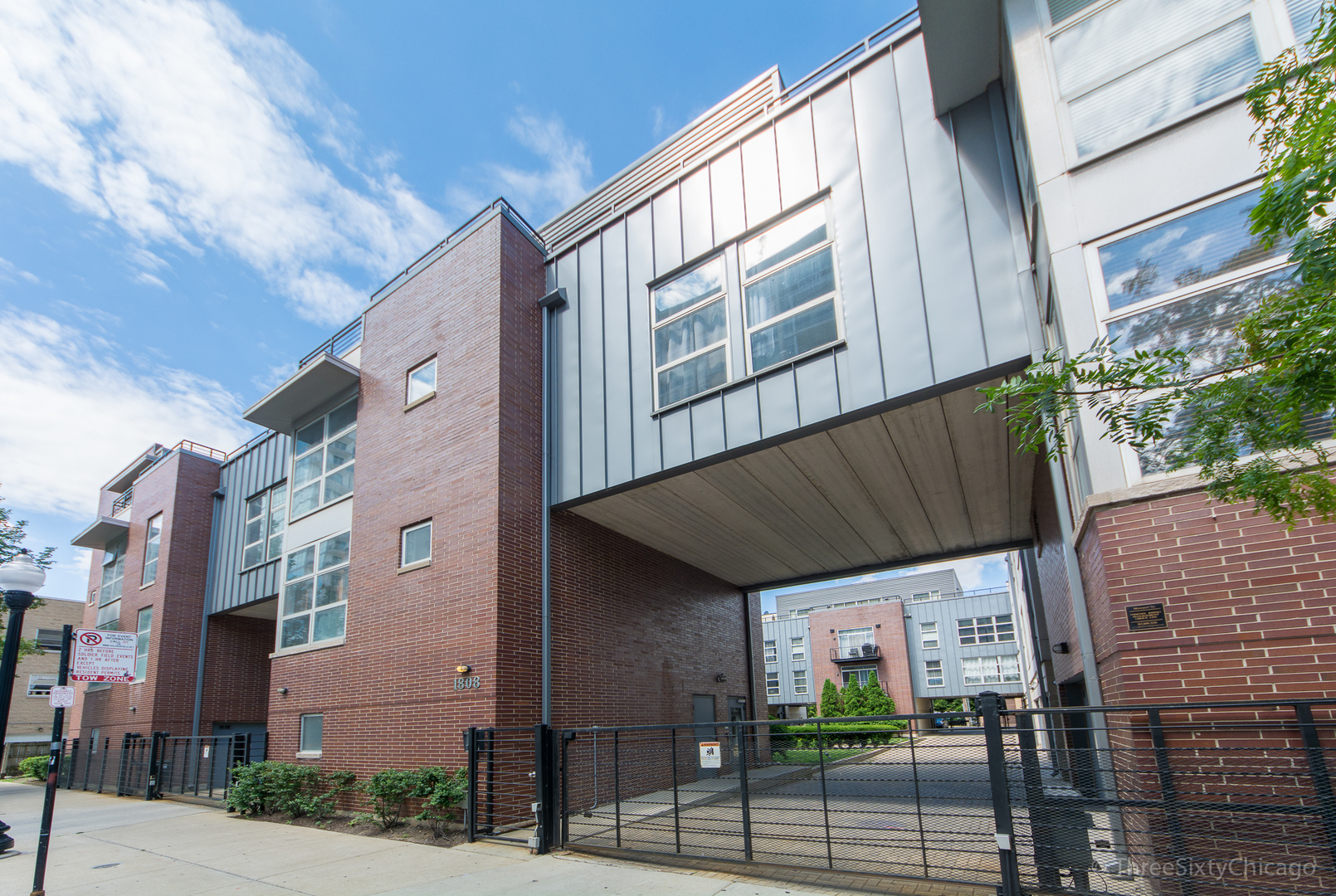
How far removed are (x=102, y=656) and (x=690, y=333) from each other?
25.8 feet

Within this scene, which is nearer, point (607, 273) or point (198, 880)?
point (198, 880)

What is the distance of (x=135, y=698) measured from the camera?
1897 cm

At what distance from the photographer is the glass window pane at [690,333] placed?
10219mm

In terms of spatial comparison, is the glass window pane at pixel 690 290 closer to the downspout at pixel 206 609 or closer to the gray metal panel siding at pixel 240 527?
the gray metal panel siding at pixel 240 527

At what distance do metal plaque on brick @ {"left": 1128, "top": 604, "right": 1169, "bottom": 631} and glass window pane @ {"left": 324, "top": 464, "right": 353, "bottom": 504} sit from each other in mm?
12619

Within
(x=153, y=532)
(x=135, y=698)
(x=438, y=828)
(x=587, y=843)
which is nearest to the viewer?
(x=587, y=843)

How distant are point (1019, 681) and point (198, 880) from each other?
41200 millimetres

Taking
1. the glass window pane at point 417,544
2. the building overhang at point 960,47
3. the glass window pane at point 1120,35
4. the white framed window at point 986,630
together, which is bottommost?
the white framed window at point 986,630

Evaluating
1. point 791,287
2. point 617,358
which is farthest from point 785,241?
point 617,358

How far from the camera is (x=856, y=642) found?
4581cm

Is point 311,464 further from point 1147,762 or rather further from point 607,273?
point 1147,762

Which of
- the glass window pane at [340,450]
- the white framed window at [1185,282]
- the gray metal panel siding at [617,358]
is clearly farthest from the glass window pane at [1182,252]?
the glass window pane at [340,450]

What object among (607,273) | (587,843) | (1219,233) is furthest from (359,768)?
(1219,233)

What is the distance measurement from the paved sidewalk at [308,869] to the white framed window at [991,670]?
38886 mm
